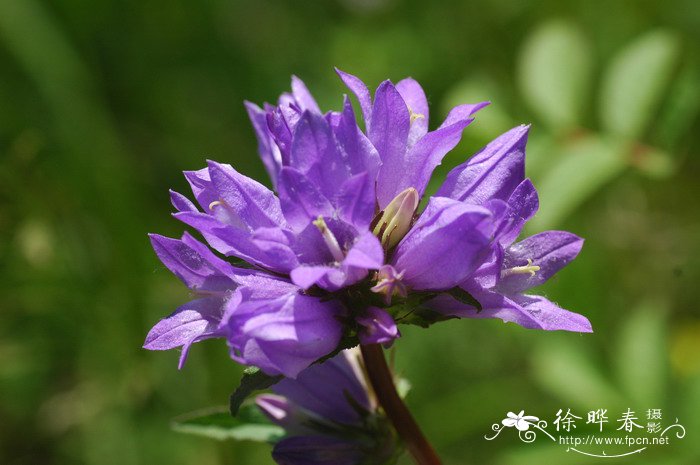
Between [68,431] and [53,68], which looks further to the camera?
[53,68]

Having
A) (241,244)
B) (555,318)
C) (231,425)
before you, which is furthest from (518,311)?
(231,425)

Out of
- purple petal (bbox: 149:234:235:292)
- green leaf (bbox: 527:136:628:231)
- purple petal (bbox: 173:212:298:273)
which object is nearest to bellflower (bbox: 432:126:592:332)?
purple petal (bbox: 173:212:298:273)

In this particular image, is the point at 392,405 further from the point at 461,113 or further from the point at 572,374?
the point at 572,374

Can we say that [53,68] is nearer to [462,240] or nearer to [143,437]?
[143,437]

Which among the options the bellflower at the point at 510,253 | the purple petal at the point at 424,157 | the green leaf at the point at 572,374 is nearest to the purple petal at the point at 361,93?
the purple petal at the point at 424,157

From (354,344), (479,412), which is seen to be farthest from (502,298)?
(479,412)
